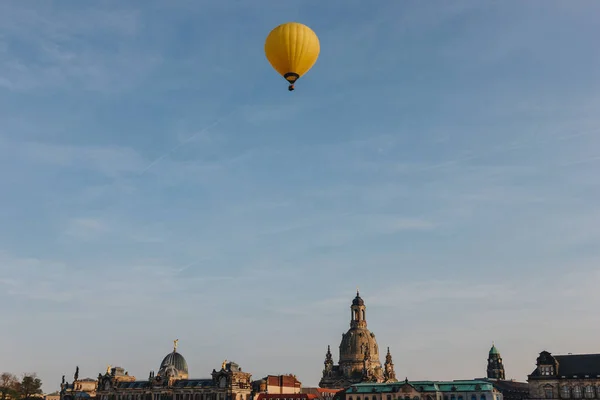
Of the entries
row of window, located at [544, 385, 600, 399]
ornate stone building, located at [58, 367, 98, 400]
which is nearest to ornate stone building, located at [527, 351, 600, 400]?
row of window, located at [544, 385, 600, 399]

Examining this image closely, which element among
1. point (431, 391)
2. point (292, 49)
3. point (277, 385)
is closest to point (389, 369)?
point (277, 385)

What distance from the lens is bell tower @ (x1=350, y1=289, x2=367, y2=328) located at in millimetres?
191875

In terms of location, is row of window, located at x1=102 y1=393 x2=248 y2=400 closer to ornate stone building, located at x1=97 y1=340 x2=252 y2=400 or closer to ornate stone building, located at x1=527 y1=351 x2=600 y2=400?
ornate stone building, located at x1=97 y1=340 x2=252 y2=400

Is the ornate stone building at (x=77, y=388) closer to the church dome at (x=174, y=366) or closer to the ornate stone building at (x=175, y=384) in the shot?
the ornate stone building at (x=175, y=384)

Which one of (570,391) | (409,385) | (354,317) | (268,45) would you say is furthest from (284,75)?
(354,317)

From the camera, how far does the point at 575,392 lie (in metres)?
122

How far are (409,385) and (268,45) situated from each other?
3779 inches

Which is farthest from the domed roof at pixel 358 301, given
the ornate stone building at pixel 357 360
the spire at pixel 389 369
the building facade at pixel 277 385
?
the building facade at pixel 277 385

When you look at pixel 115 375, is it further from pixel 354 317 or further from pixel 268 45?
pixel 268 45

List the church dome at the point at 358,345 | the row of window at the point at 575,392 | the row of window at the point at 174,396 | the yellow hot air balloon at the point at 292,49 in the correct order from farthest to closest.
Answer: the church dome at the point at 358,345
the row of window at the point at 174,396
the row of window at the point at 575,392
the yellow hot air balloon at the point at 292,49

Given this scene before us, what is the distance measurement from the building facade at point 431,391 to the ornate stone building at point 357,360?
40993 mm

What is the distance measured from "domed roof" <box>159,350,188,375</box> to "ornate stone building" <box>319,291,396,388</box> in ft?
173

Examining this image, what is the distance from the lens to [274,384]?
504ft

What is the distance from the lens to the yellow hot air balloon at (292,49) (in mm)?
52094
